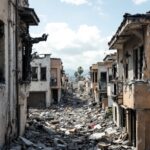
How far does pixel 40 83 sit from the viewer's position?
48.9 m

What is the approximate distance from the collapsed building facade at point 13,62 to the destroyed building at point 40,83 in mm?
27476

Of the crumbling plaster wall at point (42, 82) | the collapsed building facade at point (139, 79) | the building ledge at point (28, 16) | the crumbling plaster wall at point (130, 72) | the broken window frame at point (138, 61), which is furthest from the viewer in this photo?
the crumbling plaster wall at point (42, 82)

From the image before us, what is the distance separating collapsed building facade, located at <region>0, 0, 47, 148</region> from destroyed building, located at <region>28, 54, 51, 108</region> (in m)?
27.5

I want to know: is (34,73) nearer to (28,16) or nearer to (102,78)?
(102,78)

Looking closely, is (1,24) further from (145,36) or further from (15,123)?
(145,36)

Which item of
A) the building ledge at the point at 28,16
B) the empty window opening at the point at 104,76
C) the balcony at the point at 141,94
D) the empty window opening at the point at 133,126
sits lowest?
the empty window opening at the point at 133,126

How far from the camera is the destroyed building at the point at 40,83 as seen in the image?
48.5m

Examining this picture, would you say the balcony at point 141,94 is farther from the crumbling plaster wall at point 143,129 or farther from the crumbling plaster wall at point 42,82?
the crumbling plaster wall at point 42,82

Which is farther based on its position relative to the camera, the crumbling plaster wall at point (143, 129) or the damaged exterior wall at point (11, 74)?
the crumbling plaster wall at point (143, 129)

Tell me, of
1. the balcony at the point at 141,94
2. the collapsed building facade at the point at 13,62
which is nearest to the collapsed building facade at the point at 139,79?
the balcony at the point at 141,94

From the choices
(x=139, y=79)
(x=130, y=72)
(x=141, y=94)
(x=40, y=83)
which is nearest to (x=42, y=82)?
(x=40, y=83)

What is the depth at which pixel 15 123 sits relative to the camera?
17703 mm

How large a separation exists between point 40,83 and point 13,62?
31680mm

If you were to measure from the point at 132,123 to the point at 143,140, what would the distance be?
339 cm
